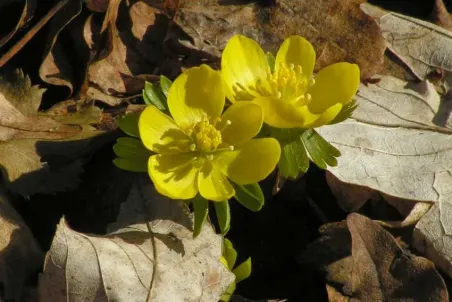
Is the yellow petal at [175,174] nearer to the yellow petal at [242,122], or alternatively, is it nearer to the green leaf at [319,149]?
the yellow petal at [242,122]

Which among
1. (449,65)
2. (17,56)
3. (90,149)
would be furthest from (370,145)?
(17,56)

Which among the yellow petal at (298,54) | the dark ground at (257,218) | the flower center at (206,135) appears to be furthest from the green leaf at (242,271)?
the yellow petal at (298,54)

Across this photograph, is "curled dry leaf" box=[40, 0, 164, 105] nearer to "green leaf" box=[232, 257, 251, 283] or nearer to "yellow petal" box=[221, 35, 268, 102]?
"yellow petal" box=[221, 35, 268, 102]

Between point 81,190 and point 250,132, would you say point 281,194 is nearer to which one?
point 250,132

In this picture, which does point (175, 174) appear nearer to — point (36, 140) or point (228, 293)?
point (228, 293)

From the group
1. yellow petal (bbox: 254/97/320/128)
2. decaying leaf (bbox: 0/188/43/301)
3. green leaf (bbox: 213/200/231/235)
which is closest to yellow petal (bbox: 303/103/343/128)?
yellow petal (bbox: 254/97/320/128)
